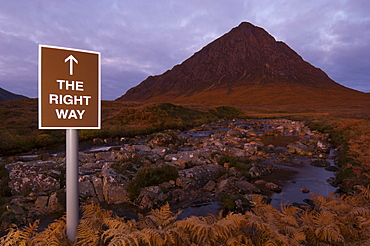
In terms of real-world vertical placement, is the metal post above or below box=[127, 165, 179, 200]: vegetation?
above

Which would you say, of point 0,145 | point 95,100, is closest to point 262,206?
point 95,100

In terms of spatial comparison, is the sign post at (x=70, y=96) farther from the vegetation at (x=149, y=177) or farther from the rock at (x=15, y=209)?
the vegetation at (x=149, y=177)

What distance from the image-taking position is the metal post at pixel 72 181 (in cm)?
335

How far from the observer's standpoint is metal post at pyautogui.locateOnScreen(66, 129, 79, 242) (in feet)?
11.0

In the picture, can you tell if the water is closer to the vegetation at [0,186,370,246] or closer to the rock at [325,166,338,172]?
the rock at [325,166,338,172]

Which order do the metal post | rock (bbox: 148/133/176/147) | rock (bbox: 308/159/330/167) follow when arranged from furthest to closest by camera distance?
rock (bbox: 148/133/176/147)
rock (bbox: 308/159/330/167)
the metal post

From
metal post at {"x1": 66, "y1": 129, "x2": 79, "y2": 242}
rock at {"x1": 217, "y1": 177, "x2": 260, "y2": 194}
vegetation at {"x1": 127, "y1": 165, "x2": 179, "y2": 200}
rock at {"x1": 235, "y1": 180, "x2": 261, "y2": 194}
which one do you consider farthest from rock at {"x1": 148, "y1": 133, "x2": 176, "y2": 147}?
metal post at {"x1": 66, "y1": 129, "x2": 79, "y2": 242}

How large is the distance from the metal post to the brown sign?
0.21 m

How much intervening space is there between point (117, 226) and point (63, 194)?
5451 millimetres

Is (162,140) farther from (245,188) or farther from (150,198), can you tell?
(150,198)

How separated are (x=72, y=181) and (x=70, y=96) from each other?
1.25 m

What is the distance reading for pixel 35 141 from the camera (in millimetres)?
18953

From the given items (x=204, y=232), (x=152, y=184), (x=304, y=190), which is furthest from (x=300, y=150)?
(x=204, y=232)

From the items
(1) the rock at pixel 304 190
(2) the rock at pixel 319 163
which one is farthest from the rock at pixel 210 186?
(2) the rock at pixel 319 163
